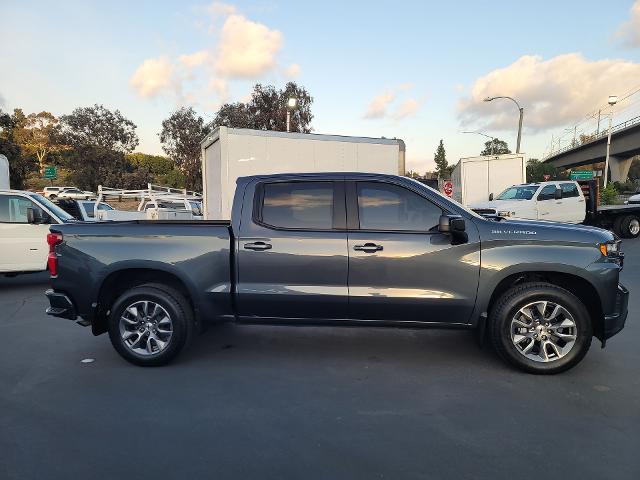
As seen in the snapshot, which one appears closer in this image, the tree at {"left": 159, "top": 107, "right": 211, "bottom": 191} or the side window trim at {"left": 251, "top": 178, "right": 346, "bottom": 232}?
the side window trim at {"left": 251, "top": 178, "right": 346, "bottom": 232}

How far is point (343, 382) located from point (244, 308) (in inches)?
47.2

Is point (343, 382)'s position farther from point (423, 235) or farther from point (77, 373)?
point (77, 373)

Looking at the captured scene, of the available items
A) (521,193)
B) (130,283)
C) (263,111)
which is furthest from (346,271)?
(263,111)

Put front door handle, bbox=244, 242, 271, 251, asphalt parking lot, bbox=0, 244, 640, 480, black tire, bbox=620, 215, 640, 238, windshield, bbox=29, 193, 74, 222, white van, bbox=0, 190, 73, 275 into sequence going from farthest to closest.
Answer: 1. black tire, bbox=620, 215, 640, 238
2. windshield, bbox=29, 193, 74, 222
3. white van, bbox=0, 190, 73, 275
4. front door handle, bbox=244, 242, 271, 251
5. asphalt parking lot, bbox=0, 244, 640, 480

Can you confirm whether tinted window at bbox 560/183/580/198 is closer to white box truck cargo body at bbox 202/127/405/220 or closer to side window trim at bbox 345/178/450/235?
white box truck cargo body at bbox 202/127/405/220

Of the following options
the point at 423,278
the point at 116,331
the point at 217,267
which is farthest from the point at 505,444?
the point at 116,331

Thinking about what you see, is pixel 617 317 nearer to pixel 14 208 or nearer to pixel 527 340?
pixel 527 340

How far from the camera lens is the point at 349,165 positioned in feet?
40.5

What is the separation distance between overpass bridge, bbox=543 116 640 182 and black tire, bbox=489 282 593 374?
5547 cm

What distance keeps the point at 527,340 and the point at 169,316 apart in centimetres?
343

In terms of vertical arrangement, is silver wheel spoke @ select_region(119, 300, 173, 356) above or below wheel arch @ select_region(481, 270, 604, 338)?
below

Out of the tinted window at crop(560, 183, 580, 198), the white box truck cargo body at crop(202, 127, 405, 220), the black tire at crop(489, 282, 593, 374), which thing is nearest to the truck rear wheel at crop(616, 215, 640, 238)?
the tinted window at crop(560, 183, 580, 198)

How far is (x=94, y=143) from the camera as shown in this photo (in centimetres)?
4484

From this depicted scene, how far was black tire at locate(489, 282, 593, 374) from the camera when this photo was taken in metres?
4.26
